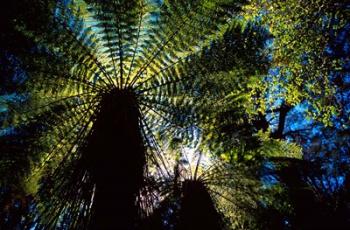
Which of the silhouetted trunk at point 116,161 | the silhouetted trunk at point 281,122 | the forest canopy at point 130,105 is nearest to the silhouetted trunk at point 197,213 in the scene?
the forest canopy at point 130,105

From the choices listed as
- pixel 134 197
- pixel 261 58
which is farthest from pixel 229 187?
pixel 134 197

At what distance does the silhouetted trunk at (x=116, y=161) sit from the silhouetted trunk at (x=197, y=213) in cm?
204

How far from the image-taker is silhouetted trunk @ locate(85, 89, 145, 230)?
7.46ft

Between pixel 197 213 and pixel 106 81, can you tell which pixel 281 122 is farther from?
pixel 106 81

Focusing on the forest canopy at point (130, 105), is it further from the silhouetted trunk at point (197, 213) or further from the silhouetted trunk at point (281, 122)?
the silhouetted trunk at point (281, 122)

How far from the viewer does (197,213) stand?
177 inches

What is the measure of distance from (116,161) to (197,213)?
2.34 meters

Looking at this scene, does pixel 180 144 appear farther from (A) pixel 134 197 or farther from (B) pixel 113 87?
(A) pixel 134 197

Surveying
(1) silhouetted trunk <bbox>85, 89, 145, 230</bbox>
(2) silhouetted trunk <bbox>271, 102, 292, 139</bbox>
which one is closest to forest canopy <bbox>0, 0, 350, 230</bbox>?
(1) silhouetted trunk <bbox>85, 89, 145, 230</bbox>

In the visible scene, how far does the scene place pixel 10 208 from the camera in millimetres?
6168

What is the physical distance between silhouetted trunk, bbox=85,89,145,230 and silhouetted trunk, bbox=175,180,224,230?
204cm

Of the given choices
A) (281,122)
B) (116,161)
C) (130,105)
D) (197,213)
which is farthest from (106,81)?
(281,122)

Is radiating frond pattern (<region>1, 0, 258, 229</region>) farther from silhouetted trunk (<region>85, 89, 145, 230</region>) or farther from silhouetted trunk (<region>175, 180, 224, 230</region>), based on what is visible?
silhouetted trunk (<region>175, 180, 224, 230</region>)

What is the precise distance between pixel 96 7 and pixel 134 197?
5.71ft
